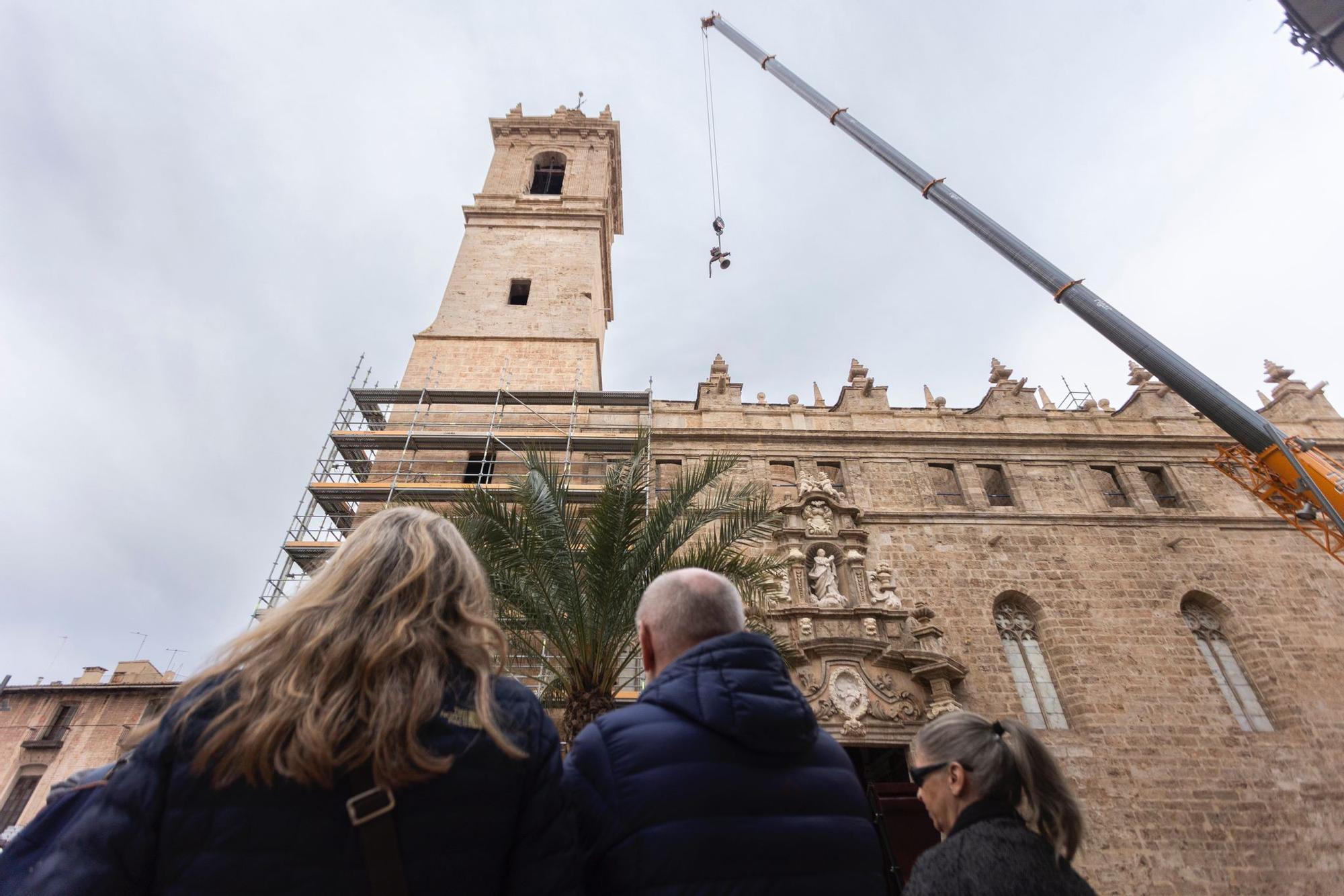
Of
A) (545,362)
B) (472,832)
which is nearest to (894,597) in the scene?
(545,362)

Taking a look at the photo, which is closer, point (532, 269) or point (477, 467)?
point (477, 467)

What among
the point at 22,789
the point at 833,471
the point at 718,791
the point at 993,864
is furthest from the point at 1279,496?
the point at 22,789

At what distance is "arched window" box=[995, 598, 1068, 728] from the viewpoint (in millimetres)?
12312

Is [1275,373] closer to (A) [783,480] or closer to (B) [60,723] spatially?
(A) [783,480]

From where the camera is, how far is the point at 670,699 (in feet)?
5.84

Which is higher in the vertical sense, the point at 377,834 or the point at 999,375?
the point at 999,375

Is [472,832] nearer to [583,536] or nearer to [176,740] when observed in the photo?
[176,740]

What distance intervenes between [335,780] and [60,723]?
2782 centimetres

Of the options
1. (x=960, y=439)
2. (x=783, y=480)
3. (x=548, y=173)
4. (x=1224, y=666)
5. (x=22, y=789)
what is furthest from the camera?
(x=548, y=173)

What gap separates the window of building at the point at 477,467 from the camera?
47.1 feet

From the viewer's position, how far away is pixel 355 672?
1435 mm

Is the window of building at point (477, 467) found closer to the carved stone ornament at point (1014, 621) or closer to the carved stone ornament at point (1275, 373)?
the carved stone ornament at point (1014, 621)

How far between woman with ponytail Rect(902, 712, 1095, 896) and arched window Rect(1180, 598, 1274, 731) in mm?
13596

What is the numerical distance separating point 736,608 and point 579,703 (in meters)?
6.55
